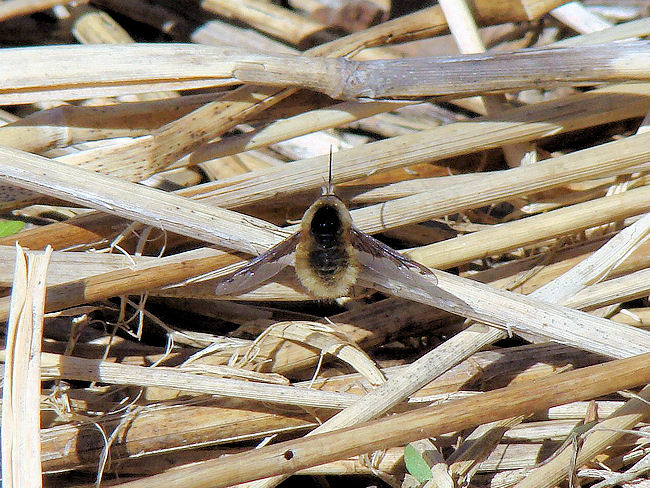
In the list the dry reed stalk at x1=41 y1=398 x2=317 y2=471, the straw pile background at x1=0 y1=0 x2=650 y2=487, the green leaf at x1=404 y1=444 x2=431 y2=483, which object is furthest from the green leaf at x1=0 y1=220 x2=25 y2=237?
the green leaf at x1=404 y1=444 x2=431 y2=483

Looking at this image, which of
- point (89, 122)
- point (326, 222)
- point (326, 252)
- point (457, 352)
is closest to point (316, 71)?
point (326, 222)

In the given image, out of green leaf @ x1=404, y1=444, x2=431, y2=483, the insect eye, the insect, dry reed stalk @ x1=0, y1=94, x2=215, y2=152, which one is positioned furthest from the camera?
dry reed stalk @ x1=0, y1=94, x2=215, y2=152

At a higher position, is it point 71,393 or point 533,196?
point 533,196

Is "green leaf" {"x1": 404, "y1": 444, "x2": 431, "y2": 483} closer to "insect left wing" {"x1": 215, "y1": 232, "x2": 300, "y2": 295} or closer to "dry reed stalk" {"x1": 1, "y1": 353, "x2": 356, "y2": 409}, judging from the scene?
"dry reed stalk" {"x1": 1, "y1": 353, "x2": 356, "y2": 409}

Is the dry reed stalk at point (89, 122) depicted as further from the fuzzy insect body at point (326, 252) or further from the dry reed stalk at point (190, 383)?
the dry reed stalk at point (190, 383)

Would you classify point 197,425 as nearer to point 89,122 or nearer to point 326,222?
point 326,222

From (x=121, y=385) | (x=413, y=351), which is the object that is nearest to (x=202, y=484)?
(x=121, y=385)

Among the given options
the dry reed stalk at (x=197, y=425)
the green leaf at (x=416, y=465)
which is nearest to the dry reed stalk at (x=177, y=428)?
the dry reed stalk at (x=197, y=425)

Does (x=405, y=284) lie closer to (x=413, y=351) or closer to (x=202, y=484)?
(x=413, y=351)
